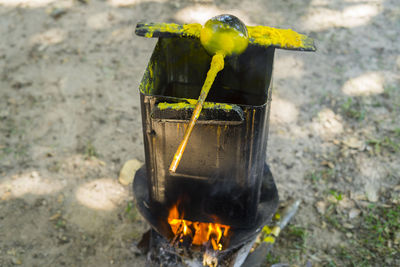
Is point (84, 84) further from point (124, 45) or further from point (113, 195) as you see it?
point (113, 195)

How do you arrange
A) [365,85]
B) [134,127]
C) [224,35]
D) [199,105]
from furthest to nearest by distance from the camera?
[365,85] < [134,127] < [224,35] < [199,105]

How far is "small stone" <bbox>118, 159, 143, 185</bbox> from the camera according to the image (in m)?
3.31

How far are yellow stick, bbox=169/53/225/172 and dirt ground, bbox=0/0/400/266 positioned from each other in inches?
66.3

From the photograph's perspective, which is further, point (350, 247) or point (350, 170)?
point (350, 170)

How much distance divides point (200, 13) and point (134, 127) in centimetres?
222

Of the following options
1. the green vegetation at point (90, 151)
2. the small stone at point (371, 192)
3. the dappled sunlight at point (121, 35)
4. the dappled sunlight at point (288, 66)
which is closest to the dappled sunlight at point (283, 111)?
the dappled sunlight at point (288, 66)

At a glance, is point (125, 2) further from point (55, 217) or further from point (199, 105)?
point (199, 105)

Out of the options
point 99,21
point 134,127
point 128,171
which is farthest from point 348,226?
point 99,21

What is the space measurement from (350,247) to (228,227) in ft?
3.84

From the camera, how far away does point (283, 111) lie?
393 cm

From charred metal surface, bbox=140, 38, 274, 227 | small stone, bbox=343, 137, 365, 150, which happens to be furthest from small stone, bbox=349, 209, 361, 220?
charred metal surface, bbox=140, 38, 274, 227

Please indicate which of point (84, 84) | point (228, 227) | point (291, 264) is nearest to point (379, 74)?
point (291, 264)

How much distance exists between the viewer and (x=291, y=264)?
276cm

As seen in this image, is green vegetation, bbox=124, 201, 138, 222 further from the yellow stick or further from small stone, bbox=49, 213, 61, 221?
the yellow stick
